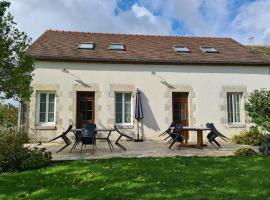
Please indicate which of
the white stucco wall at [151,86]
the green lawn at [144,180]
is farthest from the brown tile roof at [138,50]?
the green lawn at [144,180]

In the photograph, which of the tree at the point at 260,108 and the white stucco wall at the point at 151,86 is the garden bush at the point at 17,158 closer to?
the white stucco wall at the point at 151,86

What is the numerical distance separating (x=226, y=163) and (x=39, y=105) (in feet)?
29.3

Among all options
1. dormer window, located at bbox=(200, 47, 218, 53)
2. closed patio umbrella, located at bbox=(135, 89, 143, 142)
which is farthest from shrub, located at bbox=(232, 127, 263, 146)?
dormer window, located at bbox=(200, 47, 218, 53)

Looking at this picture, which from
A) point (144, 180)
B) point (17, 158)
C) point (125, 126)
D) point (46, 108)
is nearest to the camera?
point (144, 180)

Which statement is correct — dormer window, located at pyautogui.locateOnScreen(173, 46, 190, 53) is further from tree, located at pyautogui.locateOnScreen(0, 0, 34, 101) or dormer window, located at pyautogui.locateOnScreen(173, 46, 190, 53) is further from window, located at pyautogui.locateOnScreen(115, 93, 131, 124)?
tree, located at pyautogui.locateOnScreen(0, 0, 34, 101)

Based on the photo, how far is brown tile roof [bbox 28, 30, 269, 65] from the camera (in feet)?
48.1

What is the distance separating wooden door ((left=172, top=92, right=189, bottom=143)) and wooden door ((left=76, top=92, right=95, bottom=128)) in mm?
3787

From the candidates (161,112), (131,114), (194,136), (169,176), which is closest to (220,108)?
(194,136)

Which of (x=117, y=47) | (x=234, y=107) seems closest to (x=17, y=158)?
(x=117, y=47)

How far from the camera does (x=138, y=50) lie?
52.3 ft

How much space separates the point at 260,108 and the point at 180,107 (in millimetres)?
3535

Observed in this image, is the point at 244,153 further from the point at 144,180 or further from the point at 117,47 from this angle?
the point at 117,47

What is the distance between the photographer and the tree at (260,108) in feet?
44.5

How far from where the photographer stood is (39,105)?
14117 millimetres
